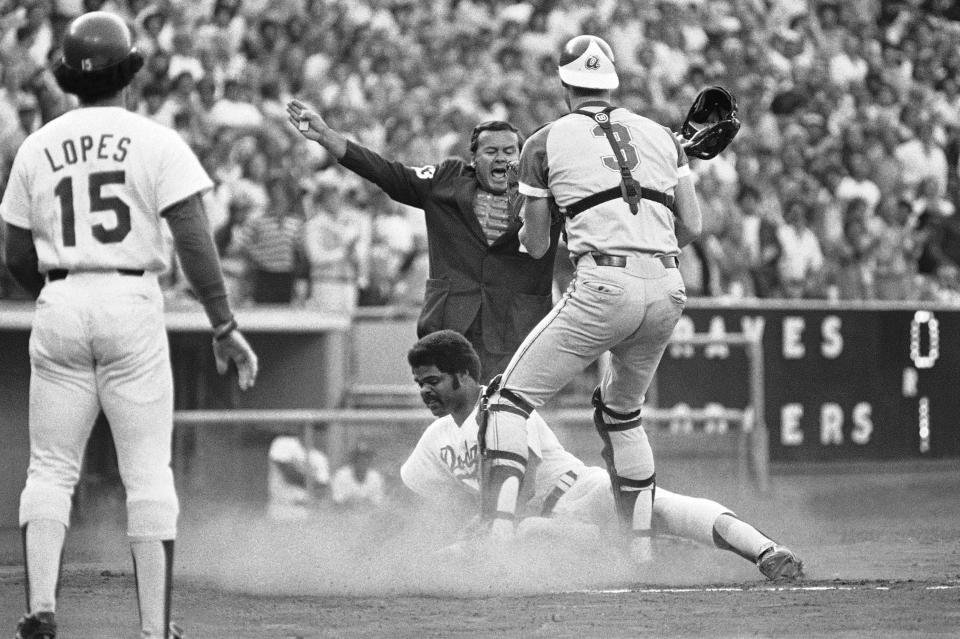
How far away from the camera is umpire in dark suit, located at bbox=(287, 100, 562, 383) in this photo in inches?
364

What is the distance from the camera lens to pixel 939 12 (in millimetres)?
25375

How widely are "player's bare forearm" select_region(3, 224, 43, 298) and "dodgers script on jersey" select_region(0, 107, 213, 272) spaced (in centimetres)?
13

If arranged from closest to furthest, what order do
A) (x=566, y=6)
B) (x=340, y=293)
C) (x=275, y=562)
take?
1. (x=275, y=562)
2. (x=340, y=293)
3. (x=566, y=6)

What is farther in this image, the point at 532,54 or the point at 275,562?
the point at 532,54

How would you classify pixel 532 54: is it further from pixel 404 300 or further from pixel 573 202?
pixel 573 202

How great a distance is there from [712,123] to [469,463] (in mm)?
2212

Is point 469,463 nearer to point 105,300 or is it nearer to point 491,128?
Answer: point 491,128

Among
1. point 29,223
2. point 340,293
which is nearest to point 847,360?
point 340,293

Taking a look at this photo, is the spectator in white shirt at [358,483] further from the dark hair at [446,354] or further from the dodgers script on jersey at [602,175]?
the dodgers script on jersey at [602,175]

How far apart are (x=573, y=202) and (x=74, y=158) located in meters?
2.76

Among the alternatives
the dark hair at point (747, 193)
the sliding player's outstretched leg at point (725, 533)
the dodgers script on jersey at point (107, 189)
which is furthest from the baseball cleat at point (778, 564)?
the dark hair at point (747, 193)

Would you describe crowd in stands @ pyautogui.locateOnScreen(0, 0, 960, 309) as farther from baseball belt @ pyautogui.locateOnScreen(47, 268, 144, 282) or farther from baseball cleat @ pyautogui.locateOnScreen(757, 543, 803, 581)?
baseball belt @ pyautogui.locateOnScreen(47, 268, 144, 282)

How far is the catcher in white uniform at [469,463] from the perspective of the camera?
8.52 m

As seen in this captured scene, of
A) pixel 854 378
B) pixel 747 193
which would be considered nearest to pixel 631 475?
pixel 854 378
